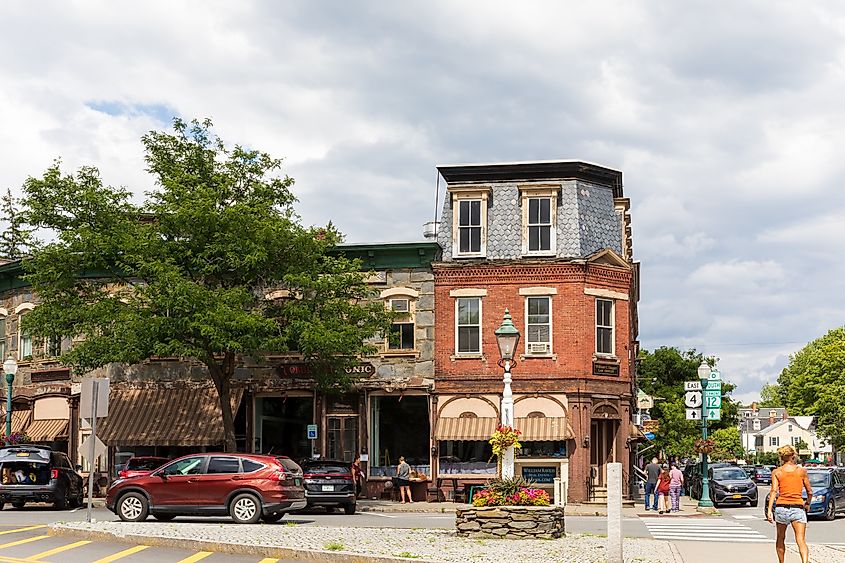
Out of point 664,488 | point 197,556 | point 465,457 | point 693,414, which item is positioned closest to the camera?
point 197,556

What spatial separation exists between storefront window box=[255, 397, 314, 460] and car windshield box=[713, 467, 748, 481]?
15364 mm

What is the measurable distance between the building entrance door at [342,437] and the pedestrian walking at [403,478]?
2.44 meters

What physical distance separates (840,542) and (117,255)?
21403 millimetres

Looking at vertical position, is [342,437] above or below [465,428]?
below

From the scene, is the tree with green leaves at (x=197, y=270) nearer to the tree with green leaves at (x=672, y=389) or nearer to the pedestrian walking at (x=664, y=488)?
the pedestrian walking at (x=664, y=488)

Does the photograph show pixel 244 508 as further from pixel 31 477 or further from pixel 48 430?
pixel 48 430

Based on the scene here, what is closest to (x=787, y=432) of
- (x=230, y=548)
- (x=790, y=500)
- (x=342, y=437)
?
(x=342, y=437)

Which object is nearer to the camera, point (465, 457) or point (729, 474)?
point (465, 457)

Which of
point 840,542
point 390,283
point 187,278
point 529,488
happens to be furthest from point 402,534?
point 390,283

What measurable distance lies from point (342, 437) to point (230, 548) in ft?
63.2

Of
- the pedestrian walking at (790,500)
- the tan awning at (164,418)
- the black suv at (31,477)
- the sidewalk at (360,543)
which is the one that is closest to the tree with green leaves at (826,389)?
the tan awning at (164,418)

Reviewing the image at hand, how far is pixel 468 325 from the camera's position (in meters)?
36.3

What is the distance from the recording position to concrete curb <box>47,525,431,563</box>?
16.2m

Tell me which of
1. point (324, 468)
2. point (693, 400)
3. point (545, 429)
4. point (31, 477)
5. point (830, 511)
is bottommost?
point (830, 511)
